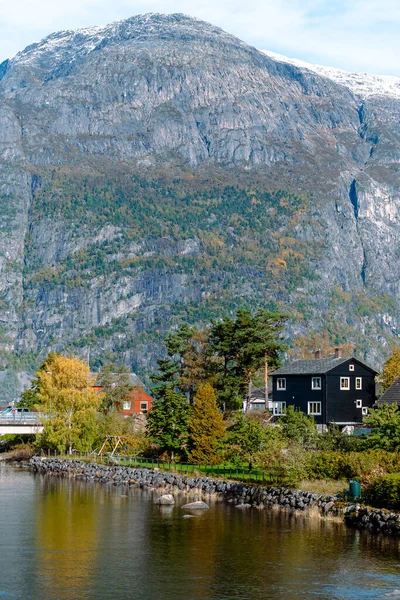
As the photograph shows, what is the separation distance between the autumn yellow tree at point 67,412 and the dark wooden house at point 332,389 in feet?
80.8

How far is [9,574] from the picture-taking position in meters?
48.2

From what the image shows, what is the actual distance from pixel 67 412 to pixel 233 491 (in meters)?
41.0

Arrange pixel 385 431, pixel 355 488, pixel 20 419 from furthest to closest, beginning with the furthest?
pixel 20 419, pixel 385 431, pixel 355 488

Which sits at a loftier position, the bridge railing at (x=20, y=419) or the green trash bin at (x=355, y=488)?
the bridge railing at (x=20, y=419)

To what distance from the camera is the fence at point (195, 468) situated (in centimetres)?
7338

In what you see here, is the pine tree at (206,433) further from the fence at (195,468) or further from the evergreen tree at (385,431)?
the evergreen tree at (385,431)

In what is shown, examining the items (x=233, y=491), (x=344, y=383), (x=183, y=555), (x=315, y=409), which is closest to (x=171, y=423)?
(x=233, y=491)

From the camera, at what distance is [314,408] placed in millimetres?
112125

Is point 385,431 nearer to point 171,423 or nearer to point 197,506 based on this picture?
point 197,506

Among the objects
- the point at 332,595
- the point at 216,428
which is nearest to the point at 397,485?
the point at 332,595

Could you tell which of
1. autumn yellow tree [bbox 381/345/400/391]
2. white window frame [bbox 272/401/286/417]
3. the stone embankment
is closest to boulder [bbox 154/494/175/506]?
the stone embankment

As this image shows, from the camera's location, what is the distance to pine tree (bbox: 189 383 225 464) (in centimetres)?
8581

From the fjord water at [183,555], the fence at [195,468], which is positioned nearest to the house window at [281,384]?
the fence at [195,468]

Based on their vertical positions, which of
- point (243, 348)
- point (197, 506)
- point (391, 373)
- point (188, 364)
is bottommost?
point (197, 506)
